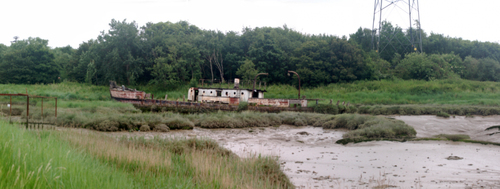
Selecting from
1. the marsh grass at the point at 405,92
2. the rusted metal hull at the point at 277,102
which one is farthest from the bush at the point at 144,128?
the marsh grass at the point at 405,92

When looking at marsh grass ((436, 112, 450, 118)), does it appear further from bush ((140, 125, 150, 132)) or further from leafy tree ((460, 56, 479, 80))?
leafy tree ((460, 56, 479, 80))

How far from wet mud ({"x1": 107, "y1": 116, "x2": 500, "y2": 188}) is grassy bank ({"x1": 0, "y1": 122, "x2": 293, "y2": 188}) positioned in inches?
53.3

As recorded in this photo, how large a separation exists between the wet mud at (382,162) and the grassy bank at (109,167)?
135cm

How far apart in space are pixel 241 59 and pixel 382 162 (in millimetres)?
48154

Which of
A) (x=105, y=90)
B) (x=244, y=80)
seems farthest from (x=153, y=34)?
(x=244, y=80)

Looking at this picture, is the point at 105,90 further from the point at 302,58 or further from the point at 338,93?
the point at 338,93

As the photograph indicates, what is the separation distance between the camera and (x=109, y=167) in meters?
5.23

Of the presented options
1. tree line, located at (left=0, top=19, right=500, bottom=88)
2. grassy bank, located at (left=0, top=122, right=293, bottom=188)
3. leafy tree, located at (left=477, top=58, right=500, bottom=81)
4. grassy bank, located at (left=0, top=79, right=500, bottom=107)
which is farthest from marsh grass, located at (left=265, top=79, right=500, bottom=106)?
grassy bank, located at (left=0, top=122, right=293, bottom=188)

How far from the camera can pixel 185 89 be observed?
165ft

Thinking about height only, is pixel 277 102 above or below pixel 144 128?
above

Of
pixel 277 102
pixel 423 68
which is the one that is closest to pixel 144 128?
pixel 277 102

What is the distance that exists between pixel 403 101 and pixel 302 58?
18.4 metres

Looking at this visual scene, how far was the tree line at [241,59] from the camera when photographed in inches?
1863

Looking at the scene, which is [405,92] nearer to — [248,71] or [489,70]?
[489,70]
